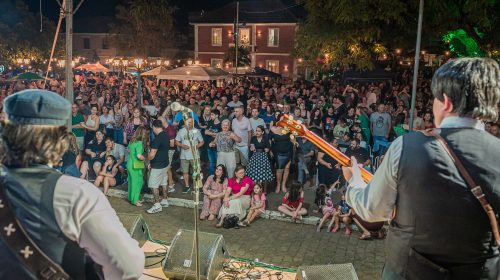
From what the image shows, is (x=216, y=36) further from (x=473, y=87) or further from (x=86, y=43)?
(x=473, y=87)

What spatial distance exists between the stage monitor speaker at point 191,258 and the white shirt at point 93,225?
3592 mm

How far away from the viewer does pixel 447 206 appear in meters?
1.96

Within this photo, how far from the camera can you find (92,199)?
5.53 feet

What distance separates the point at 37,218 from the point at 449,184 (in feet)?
5.33

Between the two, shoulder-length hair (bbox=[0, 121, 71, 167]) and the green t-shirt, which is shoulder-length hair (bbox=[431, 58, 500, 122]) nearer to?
shoulder-length hair (bbox=[0, 121, 71, 167])

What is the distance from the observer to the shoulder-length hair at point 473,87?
6.56 ft

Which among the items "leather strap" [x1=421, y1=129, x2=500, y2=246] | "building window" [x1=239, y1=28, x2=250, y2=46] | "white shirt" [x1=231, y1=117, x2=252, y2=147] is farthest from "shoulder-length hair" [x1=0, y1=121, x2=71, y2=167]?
"building window" [x1=239, y1=28, x2=250, y2=46]

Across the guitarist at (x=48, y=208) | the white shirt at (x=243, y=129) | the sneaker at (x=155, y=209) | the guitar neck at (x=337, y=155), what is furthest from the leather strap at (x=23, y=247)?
the white shirt at (x=243, y=129)

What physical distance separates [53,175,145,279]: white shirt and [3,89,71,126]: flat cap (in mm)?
245

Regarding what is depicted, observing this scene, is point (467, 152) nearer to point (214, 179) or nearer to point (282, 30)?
point (214, 179)

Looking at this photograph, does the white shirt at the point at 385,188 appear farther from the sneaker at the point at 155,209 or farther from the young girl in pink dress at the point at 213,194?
the sneaker at the point at 155,209

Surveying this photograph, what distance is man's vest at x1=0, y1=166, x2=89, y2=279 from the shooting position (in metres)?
1.63

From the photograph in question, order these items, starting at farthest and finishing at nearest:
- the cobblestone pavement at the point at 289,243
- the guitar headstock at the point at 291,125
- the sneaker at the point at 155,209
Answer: the sneaker at the point at 155,209, the cobblestone pavement at the point at 289,243, the guitar headstock at the point at 291,125

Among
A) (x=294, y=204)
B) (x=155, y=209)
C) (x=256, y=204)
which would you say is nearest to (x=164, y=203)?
(x=155, y=209)
